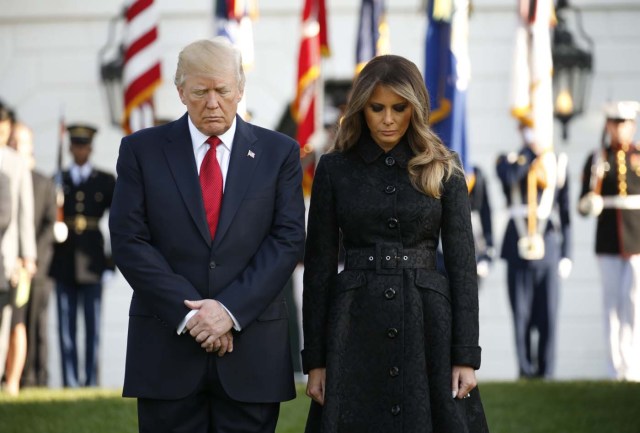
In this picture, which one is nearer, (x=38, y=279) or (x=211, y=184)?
(x=211, y=184)

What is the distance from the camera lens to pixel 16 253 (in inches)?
396

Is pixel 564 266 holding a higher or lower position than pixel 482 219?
lower

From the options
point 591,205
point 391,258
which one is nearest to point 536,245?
point 591,205

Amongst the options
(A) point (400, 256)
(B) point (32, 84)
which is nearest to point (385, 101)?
(A) point (400, 256)

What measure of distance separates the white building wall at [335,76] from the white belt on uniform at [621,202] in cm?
357

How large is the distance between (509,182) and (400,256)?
23.4 ft

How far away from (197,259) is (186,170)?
302 millimetres

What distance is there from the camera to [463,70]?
10781mm

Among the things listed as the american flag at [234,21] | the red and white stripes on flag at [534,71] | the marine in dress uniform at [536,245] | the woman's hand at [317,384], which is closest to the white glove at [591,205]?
the marine in dress uniform at [536,245]

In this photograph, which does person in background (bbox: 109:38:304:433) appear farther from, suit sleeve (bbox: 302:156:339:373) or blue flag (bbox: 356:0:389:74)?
blue flag (bbox: 356:0:389:74)

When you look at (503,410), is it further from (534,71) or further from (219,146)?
(534,71)

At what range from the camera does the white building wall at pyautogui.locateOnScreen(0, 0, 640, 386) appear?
588 inches

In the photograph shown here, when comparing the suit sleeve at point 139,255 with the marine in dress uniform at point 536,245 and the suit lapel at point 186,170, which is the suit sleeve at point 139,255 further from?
the marine in dress uniform at point 536,245

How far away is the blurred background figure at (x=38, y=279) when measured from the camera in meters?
11.0
